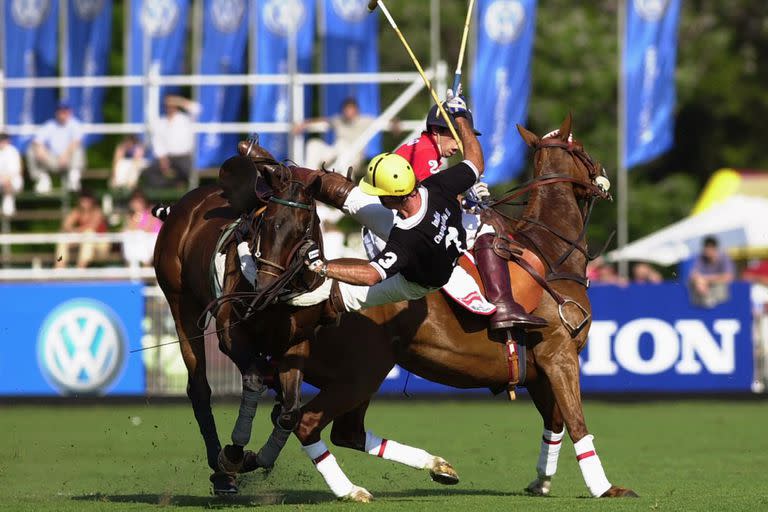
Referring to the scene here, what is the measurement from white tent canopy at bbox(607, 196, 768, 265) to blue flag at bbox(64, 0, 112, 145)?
10298 mm

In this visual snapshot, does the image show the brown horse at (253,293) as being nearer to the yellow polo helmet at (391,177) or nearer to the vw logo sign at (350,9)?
the yellow polo helmet at (391,177)

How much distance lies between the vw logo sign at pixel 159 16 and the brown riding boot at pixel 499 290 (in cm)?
1683

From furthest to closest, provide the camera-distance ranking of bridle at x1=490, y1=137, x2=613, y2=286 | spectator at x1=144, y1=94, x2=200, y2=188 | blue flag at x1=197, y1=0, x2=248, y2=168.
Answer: blue flag at x1=197, y1=0, x2=248, y2=168 → spectator at x1=144, y1=94, x2=200, y2=188 → bridle at x1=490, y1=137, x2=613, y2=286

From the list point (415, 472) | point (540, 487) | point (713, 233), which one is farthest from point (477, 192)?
point (713, 233)

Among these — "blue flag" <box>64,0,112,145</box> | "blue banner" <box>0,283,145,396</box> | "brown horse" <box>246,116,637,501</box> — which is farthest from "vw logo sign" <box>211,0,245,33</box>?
"brown horse" <box>246,116,637,501</box>

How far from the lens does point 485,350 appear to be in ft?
31.9

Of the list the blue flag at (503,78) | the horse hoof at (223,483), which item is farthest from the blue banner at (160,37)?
the horse hoof at (223,483)

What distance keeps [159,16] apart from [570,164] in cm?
1627

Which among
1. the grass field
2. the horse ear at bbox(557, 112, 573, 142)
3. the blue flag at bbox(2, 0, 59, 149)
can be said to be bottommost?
the grass field

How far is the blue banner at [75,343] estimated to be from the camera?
58.2ft

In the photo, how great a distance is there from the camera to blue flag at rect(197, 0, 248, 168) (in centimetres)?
2562

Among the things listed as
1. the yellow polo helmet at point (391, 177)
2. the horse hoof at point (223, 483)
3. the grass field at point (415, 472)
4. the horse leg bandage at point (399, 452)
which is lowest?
the grass field at point (415, 472)

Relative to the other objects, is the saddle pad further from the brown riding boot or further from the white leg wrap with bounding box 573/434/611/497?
the white leg wrap with bounding box 573/434/611/497

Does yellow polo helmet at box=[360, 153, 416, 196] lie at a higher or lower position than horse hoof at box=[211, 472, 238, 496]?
higher
